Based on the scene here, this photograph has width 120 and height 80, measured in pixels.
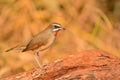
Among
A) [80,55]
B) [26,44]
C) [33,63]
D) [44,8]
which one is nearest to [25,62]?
[33,63]

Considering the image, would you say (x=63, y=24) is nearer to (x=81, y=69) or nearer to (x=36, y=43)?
(x=36, y=43)

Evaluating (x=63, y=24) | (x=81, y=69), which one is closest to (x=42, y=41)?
(x=81, y=69)

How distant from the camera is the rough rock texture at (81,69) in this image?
6.55 m

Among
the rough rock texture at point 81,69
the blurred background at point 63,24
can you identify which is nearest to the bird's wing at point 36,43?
the rough rock texture at point 81,69

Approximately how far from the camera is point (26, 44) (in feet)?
25.8

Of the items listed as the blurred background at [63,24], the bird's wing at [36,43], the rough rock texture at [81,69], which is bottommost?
the rough rock texture at [81,69]

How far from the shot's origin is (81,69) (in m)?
6.79

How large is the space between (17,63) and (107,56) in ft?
12.1

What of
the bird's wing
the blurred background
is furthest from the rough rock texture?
the blurred background

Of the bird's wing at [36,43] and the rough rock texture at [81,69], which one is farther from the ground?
the bird's wing at [36,43]

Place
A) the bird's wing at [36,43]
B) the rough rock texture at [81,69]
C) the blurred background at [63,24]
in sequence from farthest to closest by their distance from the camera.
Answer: the blurred background at [63,24], the bird's wing at [36,43], the rough rock texture at [81,69]

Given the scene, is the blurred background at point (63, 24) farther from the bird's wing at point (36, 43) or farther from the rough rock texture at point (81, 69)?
the rough rock texture at point (81, 69)

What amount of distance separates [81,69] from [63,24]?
15.3 ft

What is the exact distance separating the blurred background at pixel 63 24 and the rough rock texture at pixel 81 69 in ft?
12.3
